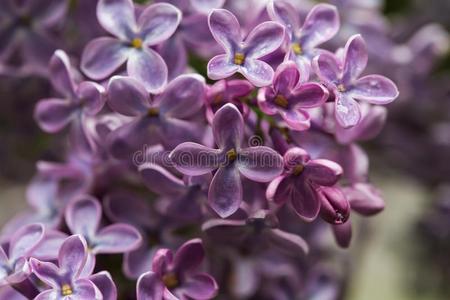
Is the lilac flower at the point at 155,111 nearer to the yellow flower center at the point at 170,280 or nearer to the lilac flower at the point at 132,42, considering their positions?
the lilac flower at the point at 132,42

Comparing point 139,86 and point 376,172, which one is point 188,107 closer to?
point 139,86

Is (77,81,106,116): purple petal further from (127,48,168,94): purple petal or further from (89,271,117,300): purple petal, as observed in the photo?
(89,271,117,300): purple petal

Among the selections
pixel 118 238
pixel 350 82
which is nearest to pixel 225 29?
pixel 350 82

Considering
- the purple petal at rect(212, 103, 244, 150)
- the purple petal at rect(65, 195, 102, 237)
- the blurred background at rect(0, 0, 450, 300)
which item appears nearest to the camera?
the purple petal at rect(212, 103, 244, 150)

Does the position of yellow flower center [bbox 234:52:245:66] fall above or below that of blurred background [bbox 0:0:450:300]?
above

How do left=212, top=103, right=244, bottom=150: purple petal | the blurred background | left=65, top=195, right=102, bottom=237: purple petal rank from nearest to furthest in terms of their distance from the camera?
left=212, top=103, right=244, bottom=150: purple petal → left=65, top=195, right=102, bottom=237: purple petal → the blurred background

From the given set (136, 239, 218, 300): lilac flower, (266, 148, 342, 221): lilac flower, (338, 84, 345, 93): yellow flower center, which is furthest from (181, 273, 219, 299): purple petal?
(338, 84, 345, 93): yellow flower center

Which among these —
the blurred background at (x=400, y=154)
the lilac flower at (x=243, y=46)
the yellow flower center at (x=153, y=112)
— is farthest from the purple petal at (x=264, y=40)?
the blurred background at (x=400, y=154)

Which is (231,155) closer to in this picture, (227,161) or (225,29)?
(227,161)
